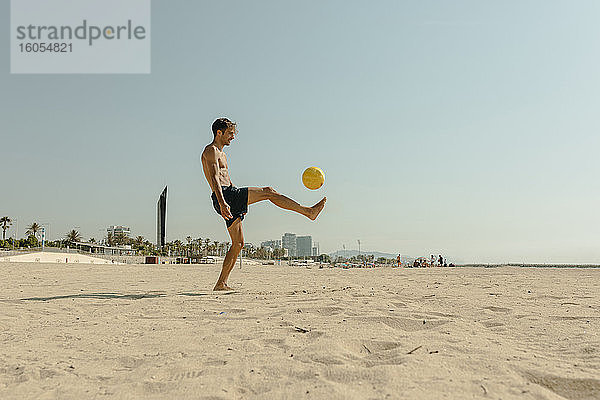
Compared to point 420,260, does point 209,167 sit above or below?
above

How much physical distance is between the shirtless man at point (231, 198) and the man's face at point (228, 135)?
0.21m

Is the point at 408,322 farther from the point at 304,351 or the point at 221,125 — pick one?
the point at 221,125

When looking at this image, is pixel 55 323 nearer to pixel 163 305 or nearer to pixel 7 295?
pixel 163 305

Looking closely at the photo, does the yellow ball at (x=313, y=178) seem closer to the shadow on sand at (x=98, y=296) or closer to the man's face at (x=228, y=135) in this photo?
the man's face at (x=228, y=135)

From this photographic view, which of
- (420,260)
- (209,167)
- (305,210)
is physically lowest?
(420,260)

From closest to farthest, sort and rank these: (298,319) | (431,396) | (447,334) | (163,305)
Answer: (431,396) → (447,334) → (298,319) → (163,305)

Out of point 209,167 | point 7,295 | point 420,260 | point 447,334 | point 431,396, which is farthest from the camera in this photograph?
point 420,260

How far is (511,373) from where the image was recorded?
2.10 metres

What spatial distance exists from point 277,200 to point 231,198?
0.63m

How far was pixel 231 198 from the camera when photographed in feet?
19.5

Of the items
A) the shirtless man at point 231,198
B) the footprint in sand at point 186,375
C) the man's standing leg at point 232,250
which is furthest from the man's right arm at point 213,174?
the footprint in sand at point 186,375

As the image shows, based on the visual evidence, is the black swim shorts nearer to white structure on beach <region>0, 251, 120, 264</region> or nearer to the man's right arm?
the man's right arm

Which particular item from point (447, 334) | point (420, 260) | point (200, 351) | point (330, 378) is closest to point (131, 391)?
point (200, 351)

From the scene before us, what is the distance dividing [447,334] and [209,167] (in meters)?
3.92
